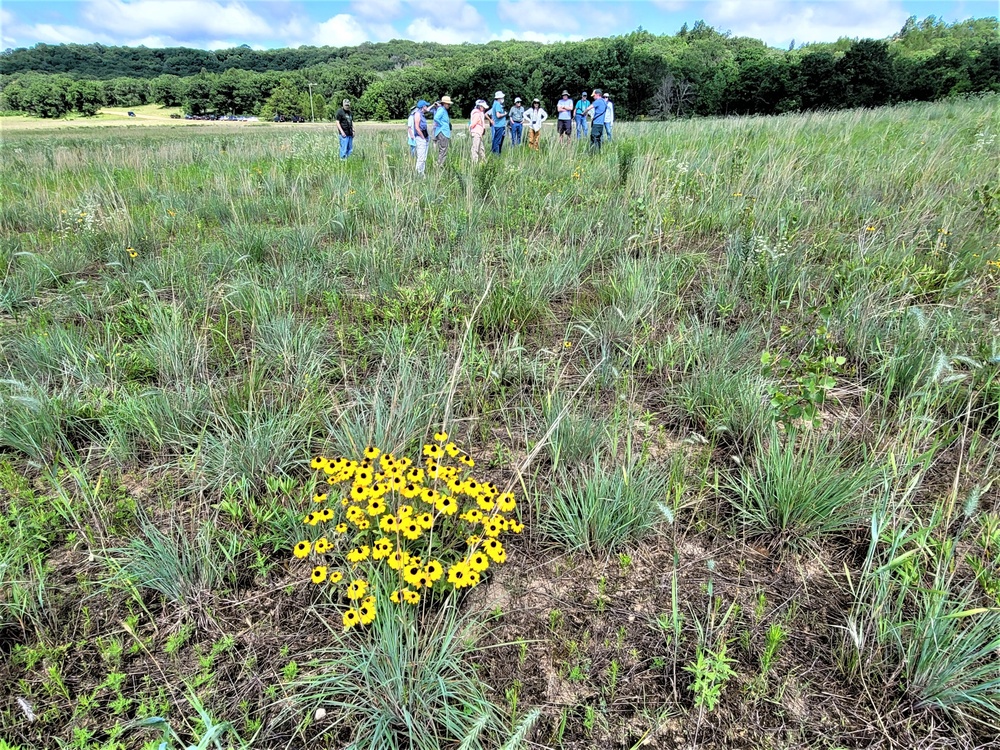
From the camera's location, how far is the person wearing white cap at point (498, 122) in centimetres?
1051

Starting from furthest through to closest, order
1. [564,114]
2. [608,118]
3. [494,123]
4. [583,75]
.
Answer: [583,75] < [564,114] < [494,123] < [608,118]

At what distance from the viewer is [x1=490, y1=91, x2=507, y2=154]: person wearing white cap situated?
10508 millimetres

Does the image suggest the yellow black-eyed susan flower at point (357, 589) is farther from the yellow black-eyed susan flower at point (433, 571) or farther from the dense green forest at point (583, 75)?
the dense green forest at point (583, 75)

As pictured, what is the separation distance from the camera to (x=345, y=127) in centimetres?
991

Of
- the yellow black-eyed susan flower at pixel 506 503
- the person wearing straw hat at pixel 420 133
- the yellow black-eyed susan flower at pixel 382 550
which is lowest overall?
the yellow black-eyed susan flower at pixel 382 550

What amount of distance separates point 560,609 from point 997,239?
4.17 meters

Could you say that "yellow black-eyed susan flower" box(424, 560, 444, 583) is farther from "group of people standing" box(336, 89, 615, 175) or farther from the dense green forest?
the dense green forest

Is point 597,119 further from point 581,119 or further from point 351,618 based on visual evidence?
point 351,618

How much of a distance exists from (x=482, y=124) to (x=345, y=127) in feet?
8.91

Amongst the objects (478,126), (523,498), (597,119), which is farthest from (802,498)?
(478,126)

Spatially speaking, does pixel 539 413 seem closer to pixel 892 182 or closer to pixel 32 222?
pixel 892 182

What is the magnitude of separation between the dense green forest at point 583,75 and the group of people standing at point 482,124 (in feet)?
32.0

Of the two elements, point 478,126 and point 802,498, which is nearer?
point 802,498

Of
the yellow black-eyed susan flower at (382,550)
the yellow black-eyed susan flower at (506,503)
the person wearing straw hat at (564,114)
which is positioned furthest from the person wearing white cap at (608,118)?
the yellow black-eyed susan flower at (382,550)
